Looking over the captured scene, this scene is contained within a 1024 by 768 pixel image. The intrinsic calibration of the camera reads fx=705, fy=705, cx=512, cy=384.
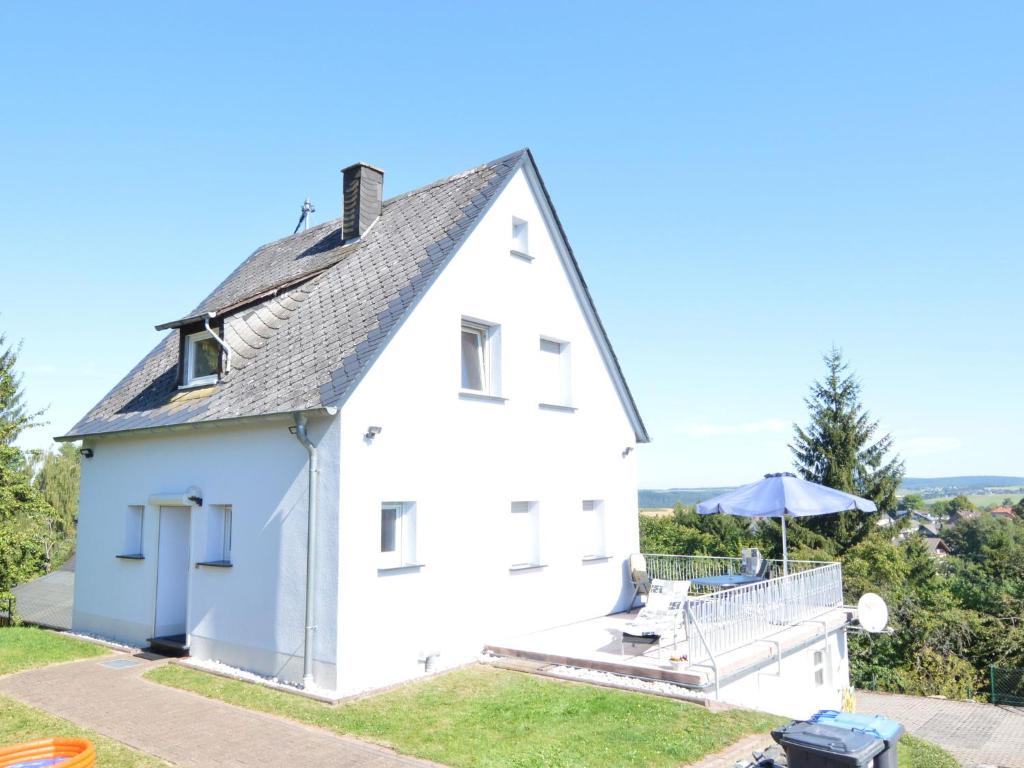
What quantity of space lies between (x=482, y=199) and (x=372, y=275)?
266 centimetres

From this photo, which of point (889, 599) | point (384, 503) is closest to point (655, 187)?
point (384, 503)

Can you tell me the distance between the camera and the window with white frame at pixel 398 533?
11.7 m

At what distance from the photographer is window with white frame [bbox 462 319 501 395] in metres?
14.0

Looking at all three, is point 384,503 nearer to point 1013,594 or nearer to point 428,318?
point 428,318

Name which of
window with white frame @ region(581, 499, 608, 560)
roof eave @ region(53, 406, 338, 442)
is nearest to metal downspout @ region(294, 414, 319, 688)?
roof eave @ region(53, 406, 338, 442)

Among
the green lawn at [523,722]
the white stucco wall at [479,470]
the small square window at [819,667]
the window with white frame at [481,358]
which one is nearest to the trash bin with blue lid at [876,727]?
the green lawn at [523,722]

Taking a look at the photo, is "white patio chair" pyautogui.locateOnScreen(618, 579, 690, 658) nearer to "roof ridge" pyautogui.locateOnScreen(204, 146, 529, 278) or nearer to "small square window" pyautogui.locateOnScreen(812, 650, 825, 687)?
"small square window" pyautogui.locateOnScreen(812, 650, 825, 687)

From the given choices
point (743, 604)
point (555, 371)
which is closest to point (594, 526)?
point (555, 371)

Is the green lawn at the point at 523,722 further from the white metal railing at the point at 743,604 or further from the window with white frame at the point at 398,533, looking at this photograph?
the window with white frame at the point at 398,533

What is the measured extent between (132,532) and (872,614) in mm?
15863

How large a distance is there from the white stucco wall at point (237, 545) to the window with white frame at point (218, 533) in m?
0.10

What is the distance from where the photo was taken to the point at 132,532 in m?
14.7

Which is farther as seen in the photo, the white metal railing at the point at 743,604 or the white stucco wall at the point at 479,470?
the white metal railing at the point at 743,604

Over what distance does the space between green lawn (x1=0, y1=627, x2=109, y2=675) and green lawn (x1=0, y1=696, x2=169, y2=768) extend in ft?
8.10
